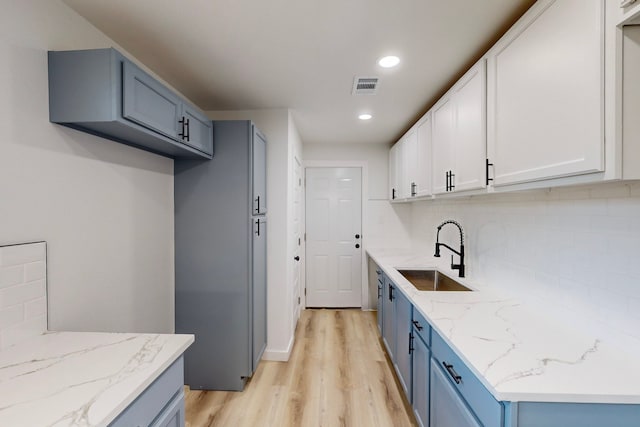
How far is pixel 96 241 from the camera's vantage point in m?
1.57

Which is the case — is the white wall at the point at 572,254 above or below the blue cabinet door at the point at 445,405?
above

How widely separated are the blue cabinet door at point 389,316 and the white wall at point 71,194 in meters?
1.85

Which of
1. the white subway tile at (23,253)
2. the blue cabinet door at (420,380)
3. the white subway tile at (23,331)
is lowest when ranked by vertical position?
the blue cabinet door at (420,380)

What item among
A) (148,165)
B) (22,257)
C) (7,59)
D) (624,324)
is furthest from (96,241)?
(624,324)

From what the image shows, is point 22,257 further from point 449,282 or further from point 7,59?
point 449,282

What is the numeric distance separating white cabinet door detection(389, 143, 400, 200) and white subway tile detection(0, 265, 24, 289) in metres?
3.37

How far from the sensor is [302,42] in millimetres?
1700

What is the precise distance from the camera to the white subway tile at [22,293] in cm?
113

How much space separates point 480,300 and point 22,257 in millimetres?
2268

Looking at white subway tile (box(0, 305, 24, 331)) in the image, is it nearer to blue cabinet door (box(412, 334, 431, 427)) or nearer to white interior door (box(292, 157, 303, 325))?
blue cabinet door (box(412, 334, 431, 427))

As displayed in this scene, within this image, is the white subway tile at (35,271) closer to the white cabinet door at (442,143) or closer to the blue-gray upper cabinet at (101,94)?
the blue-gray upper cabinet at (101,94)

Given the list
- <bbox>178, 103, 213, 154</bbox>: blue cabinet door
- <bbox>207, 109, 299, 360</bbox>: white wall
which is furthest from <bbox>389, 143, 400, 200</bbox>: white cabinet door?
<bbox>178, 103, 213, 154</bbox>: blue cabinet door

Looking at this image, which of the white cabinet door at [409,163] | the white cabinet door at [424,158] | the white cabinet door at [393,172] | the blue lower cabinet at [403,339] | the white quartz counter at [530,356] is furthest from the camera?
the white cabinet door at [393,172]

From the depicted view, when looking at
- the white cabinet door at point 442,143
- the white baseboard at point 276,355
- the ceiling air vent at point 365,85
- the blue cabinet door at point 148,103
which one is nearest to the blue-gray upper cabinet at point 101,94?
the blue cabinet door at point 148,103
